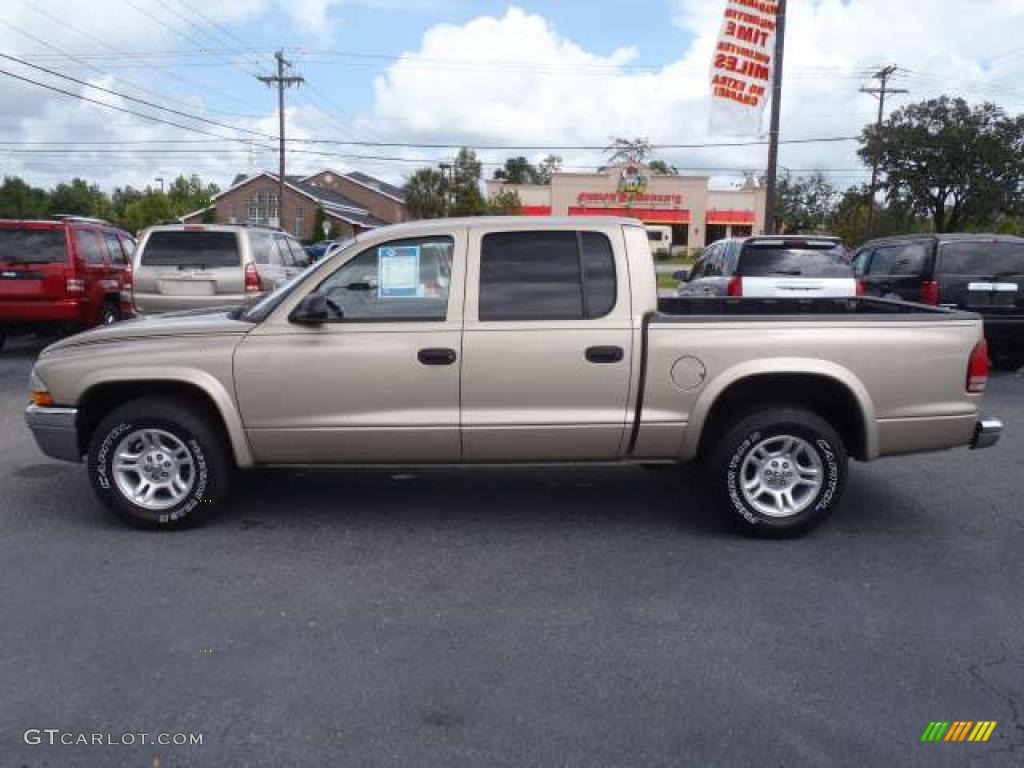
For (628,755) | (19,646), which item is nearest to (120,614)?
(19,646)

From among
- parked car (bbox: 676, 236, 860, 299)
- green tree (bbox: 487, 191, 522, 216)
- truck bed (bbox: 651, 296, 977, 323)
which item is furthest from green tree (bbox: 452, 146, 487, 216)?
truck bed (bbox: 651, 296, 977, 323)

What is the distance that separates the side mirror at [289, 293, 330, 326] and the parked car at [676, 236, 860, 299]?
6750 millimetres

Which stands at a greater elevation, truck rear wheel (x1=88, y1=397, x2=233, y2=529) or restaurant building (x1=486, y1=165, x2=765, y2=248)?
restaurant building (x1=486, y1=165, x2=765, y2=248)

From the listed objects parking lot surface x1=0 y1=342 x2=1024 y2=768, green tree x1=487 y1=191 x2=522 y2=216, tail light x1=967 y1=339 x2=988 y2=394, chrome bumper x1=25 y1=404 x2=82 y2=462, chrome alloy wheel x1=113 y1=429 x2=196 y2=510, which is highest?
green tree x1=487 y1=191 x2=522 y2=216

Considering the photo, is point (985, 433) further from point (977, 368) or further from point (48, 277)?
point (48, 277)

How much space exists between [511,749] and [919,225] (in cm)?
5795

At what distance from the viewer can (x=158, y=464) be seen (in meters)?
4.97

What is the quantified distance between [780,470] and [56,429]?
413cm

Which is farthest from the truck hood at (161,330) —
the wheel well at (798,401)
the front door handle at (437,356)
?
the wheel well at (798,401)

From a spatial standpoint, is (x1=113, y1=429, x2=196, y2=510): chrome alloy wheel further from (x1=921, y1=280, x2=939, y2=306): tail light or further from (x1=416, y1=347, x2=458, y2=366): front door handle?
(x1=921, y1=280, x2=939, y2=306): tail light

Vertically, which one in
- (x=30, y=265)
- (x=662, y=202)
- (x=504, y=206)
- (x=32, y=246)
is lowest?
(x=30, y=265)

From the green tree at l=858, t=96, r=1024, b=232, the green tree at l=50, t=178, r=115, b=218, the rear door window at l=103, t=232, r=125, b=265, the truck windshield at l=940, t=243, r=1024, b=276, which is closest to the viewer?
the truck windshield at l=940, t=243, r=1024, b=276

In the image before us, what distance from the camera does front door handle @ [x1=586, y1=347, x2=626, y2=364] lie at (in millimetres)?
4789

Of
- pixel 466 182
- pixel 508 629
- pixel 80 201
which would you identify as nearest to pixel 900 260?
pixel 508 629
